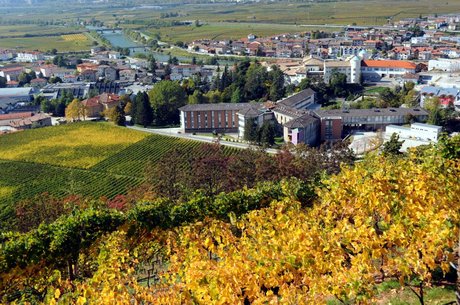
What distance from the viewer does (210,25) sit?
8650 cm

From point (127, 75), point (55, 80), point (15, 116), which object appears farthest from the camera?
point (127, 75)

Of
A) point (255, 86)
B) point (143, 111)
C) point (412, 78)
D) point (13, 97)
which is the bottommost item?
point (13, 97)

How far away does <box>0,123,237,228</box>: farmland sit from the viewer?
20.0 metres

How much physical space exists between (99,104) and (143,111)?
17.0 feet

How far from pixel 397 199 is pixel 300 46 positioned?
5172 centimetres

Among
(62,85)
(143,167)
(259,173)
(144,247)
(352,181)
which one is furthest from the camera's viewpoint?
(62,85)

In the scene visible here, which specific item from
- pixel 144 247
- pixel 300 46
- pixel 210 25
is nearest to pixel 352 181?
pixel 144 247

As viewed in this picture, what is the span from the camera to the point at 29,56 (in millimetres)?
58125

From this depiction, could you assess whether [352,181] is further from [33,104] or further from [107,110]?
[33,104]

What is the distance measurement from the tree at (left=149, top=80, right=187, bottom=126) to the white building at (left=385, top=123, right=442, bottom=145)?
47.1 ft

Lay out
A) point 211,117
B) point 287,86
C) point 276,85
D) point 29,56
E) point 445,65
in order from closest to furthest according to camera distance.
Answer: point 211,117
point 276,85
point 287,86
point 445,65
point 29,56

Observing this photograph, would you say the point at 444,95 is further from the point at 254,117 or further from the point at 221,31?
the point at 221,31

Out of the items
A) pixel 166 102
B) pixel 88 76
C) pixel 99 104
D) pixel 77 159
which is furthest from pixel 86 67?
pixel 77 159

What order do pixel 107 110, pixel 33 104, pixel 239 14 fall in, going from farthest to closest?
pixel 239 14 → pixel 33 104 → pixel 107 110
